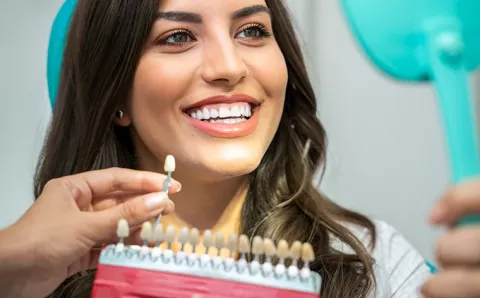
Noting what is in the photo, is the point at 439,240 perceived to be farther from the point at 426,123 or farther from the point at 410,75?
the point at 426,123

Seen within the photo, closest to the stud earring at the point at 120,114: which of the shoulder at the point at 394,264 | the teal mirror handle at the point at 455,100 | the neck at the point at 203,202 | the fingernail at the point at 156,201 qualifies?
the neck at the point at 203,202

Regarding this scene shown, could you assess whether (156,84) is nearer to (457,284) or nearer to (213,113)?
(213,113)

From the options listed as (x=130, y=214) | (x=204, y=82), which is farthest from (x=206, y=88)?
(x=130, y=214)

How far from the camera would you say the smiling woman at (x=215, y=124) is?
847mm

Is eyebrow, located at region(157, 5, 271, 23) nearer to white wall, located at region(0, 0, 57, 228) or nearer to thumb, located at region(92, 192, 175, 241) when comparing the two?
thumb, located at region(92, 192, 175, 241)

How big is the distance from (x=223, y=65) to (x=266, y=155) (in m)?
0.26

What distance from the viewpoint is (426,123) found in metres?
1.33

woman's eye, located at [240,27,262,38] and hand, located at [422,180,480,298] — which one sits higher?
woman's eye, located at [240,27,262,38]

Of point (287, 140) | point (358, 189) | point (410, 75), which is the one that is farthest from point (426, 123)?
point (410, 75)

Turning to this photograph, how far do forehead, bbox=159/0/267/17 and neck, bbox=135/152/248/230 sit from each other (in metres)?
0.24

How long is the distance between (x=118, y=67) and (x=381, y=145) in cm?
70

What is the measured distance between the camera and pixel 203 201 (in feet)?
3.11

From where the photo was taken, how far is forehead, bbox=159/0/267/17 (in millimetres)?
847

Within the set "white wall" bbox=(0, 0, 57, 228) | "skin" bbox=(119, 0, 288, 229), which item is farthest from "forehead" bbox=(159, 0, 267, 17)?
"white wall" bbox=(0, 0, 57, 228)
